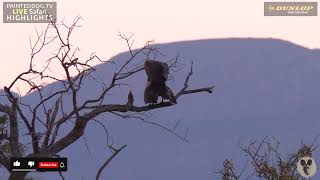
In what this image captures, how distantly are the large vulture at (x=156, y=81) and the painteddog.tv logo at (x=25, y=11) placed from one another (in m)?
11.5

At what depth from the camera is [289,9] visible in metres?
15.3

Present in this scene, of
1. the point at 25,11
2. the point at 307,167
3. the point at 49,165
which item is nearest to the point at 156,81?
the point at 49,165

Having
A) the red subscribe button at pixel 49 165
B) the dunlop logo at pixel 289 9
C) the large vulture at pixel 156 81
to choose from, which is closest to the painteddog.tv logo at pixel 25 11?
the dunlop logo at pixel 289 9

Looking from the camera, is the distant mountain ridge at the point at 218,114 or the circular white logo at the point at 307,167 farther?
the distant mountain ridge at the point at 218,114

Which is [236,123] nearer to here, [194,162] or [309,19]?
[194,162]

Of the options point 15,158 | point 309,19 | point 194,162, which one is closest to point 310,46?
point 309,19

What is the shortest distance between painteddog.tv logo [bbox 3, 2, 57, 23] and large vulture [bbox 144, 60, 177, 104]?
1148 cm

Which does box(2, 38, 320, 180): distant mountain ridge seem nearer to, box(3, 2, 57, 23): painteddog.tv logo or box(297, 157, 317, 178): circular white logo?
box(3, 2, 57, 23): painteddog.tv logo

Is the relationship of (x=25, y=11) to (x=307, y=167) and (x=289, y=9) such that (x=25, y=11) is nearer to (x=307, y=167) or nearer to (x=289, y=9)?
(x=289, y=9)

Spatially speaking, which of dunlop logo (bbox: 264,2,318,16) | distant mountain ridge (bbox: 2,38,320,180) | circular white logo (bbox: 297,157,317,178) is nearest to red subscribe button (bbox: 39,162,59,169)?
circular white logo (bbox: 297,157,317,178)

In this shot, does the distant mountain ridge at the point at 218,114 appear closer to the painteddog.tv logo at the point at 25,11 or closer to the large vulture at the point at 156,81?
the painteddog.tv logo at the point at 25,11

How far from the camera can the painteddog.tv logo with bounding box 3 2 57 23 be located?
15000 mm

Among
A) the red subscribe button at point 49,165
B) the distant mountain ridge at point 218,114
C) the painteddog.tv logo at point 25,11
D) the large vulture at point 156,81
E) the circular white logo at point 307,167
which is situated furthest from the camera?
the painteddog.tv logo at point 25,11

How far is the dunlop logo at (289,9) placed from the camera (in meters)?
15.0
